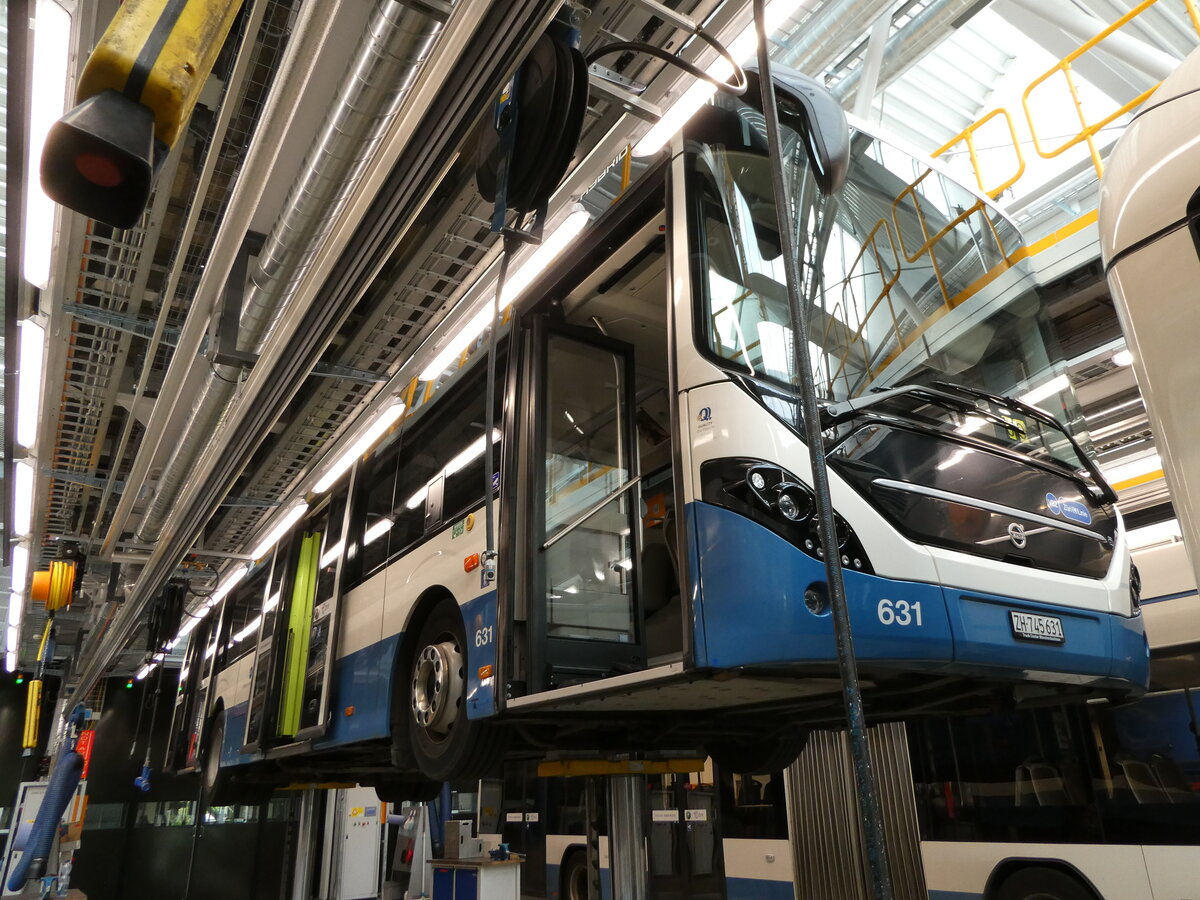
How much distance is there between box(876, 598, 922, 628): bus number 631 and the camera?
2565 millimetres

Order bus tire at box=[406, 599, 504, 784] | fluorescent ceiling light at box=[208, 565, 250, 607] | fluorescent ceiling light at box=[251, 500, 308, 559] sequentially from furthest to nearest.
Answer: fluorescent ceiling light at box=[208, 565, 250, 607]
fluorescent ceiling light at box=[251, 500, 308, 559]
bus tire at box=[406, 599, 504, 784]

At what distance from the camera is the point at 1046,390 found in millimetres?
4066

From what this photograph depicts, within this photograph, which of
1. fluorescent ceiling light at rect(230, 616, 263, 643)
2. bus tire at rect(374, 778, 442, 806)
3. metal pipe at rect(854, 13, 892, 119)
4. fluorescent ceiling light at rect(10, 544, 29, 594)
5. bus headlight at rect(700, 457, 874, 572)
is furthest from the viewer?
fluorescent ceiling light at rect(10, 544, 29, 594)

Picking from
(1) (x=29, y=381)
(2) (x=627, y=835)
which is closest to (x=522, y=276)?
(2) (x=627, y=835)

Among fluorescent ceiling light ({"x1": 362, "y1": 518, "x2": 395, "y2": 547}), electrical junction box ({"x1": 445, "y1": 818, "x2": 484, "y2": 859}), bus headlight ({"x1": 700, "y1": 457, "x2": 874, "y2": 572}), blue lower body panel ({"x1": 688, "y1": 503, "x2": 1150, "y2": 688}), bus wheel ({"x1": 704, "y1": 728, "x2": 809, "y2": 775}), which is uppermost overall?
fluorescent ceiling light ({"x1": 362, "y1": 518, "x2": 395, "y2": 547})

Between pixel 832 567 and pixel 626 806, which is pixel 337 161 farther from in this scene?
pixel 626 806

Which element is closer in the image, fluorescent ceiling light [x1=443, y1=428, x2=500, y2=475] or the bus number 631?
the bus number 631

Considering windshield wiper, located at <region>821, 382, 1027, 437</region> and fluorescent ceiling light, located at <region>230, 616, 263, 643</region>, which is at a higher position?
fluorescent ceiling light, located at <region>230, 616, 263, 643</region>

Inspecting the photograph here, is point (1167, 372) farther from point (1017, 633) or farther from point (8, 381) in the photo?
point (8, 381)

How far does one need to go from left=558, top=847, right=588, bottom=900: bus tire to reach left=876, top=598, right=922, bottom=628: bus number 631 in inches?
334

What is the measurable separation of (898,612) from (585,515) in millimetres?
1392

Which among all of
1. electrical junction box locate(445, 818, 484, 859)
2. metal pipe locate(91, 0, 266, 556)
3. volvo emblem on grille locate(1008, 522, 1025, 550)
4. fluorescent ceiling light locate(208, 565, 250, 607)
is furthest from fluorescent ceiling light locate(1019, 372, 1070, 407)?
fluorescent ceiling light locate(208, 565, 250, 607)

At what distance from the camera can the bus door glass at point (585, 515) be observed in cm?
352

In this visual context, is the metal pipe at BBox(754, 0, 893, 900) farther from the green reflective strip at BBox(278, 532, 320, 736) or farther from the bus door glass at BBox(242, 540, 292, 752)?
the bus door glass at BBox(242, 540, 292, 752)
